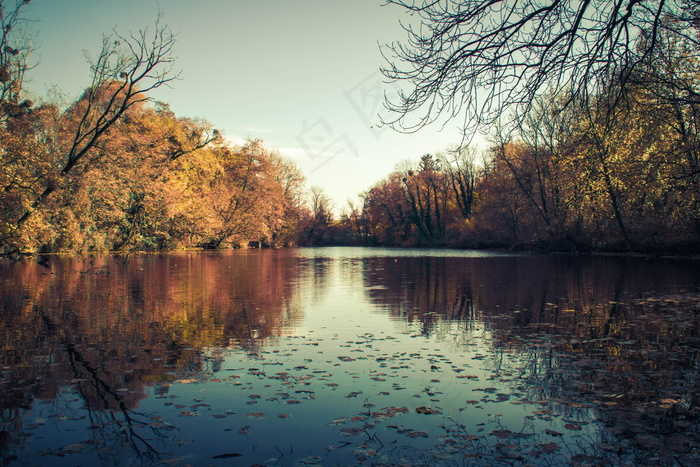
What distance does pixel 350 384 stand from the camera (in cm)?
602

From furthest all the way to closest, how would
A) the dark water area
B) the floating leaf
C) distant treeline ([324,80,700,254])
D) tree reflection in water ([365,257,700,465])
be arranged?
1. distant treeline ([324,80,700,254])
2. tree reflection in water ([365,257,700,465])
3. the dark water area
4. the floating leaf

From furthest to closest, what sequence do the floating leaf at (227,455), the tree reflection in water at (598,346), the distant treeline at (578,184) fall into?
the distant treeline at (578,184), the tree reflection in water at (598,346), the floating leaf at (227,455)

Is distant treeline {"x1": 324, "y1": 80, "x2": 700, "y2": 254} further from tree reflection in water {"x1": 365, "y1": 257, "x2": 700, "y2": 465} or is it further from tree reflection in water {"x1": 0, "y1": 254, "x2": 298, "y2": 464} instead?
tree reflection in water {"x1": 0, "y1": 254, "x2": 298, "y2": 464}

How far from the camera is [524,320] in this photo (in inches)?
412

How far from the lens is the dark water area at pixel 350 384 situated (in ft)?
13.7

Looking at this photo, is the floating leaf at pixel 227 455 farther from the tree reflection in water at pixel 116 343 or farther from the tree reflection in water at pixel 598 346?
the tree reflection in water at pixel 598 346

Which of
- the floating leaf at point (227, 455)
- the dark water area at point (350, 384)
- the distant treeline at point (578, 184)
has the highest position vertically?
the distant treeline at point (578, 184)

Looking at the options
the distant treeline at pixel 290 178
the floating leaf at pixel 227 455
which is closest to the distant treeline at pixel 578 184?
the distant treeline at pixel 290 178

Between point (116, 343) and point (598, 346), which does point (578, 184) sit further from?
point (116, 343)

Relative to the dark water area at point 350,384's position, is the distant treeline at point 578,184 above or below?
above

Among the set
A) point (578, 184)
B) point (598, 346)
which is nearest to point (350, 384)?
point (598, 346)

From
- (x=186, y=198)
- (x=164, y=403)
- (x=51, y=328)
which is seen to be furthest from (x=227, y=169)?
(x=164, y=403)

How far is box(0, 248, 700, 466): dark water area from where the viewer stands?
13.7 feet

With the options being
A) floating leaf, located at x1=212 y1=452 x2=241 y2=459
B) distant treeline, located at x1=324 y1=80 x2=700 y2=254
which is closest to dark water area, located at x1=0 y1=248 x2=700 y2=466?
floating leaf, located at x1=212 y1=452 x2=241 y2=459
